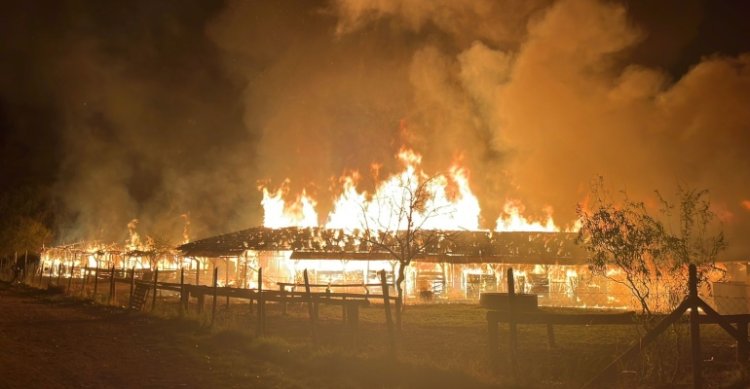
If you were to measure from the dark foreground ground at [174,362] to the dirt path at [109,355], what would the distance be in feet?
0.06

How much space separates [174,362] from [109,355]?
177 centimetres

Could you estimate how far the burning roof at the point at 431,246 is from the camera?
32.8m

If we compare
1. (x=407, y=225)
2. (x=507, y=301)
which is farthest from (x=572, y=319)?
(x=407, y=225)

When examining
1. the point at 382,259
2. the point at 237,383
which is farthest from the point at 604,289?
the point at 237,383

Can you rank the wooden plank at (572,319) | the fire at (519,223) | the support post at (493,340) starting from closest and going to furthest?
the wooden plank at (572,319), the support post at (493,340), the fire at (519,223)

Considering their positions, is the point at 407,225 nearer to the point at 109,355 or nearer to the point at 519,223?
the point at 109,355

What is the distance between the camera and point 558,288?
32.4 m

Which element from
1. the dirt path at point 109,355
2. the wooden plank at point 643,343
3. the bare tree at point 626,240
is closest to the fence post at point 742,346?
the wooden plank at point 643,343

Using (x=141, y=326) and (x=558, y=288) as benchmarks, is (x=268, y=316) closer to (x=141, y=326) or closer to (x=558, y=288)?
(x=141, y=326)

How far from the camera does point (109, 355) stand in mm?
13125

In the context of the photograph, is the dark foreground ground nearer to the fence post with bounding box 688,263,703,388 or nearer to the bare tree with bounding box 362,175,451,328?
the bare tree with bounding box 362,175,451,328

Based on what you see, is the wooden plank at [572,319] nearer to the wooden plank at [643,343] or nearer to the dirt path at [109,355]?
the wooden plank at [643,343]

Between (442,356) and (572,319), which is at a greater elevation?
(572,319)

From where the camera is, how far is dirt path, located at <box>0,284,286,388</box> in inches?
415
